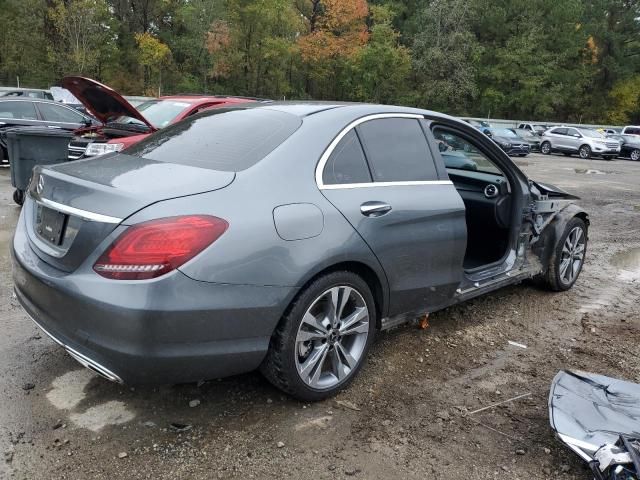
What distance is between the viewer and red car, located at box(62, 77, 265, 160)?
659cm

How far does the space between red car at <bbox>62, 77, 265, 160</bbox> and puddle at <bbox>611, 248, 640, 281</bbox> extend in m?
4.76

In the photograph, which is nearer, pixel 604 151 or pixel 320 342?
pixel 320 342

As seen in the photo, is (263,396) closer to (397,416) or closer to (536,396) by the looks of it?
(397,416)

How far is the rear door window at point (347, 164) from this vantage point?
10.0ft

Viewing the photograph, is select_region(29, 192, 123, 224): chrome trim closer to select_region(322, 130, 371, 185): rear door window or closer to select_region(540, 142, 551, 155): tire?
select_region(322, 130, 371, 185): rear door window

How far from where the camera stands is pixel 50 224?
2.77m

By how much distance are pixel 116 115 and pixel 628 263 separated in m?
6.78

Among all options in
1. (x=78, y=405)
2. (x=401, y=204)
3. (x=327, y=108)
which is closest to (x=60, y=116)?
(x=327, y=108)

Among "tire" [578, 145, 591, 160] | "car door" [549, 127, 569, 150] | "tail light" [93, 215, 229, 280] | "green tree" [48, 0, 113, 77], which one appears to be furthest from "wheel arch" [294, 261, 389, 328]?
"green tree" [48, 0, 113, 77]

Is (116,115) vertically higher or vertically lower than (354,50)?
lower

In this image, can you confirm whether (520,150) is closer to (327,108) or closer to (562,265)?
(562,265)

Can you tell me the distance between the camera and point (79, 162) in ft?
10.5

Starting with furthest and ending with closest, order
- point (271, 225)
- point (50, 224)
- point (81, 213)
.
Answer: point (50, 224) → point (271, 225) → point (81, 213)

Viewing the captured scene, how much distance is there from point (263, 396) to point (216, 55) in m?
40.0
